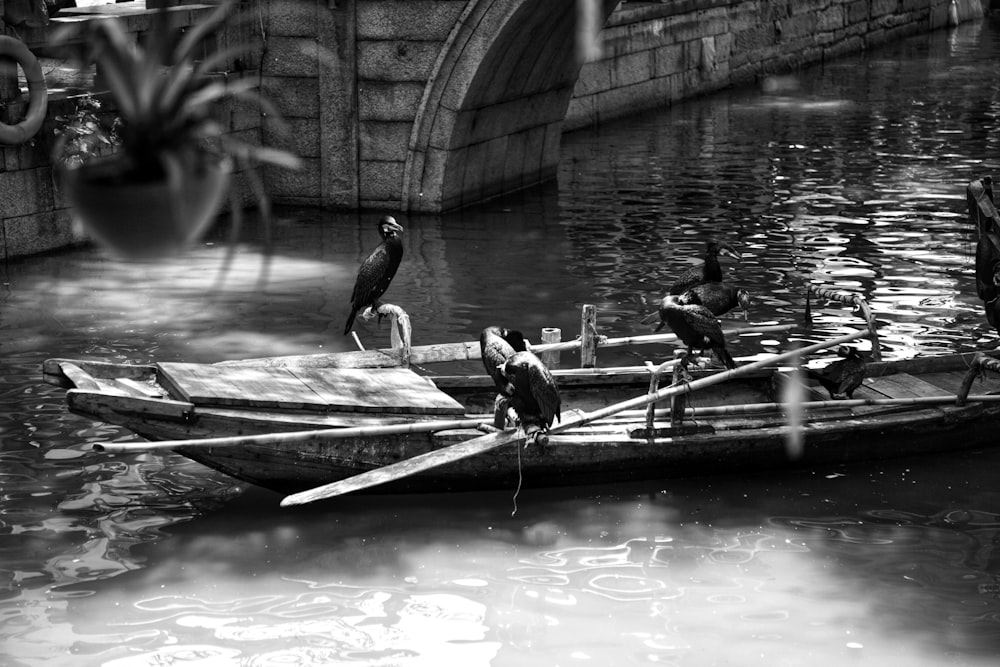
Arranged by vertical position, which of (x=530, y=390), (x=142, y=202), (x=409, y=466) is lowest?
(x=409, y=466)

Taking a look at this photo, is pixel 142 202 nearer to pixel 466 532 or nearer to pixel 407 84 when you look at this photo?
pixel 466 532

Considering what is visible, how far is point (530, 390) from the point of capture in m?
7.07

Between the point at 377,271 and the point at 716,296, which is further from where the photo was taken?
the point at 377,271

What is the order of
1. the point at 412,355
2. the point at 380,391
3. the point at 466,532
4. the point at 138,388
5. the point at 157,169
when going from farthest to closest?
the point at 412,355 → the point at 380,391 → the point at 138,388 → the point at 466,532 → the point at 157,169

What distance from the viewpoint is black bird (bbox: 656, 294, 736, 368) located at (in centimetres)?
776

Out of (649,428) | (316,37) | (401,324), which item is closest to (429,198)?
(316,37)

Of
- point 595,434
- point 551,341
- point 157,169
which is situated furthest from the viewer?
point 551,341

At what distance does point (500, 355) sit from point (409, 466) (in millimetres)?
787

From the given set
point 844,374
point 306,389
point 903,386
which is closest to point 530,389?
point 306,389

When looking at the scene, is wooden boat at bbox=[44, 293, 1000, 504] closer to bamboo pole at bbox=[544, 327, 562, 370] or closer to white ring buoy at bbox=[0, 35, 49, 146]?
bamboo pole at bbox=[544, 327, 562, 370]

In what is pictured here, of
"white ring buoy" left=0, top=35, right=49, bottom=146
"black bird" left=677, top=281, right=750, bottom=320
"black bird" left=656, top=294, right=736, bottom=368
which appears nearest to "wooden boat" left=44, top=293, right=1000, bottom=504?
"black bird" left=656, top=294, right=736, bottom=368

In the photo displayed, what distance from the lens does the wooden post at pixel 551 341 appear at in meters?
8.87

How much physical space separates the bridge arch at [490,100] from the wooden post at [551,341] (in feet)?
19.1

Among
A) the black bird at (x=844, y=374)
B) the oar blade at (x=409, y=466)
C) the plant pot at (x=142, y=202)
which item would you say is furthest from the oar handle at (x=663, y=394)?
the plant pot at (x=142, y=202)
